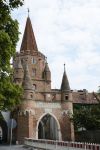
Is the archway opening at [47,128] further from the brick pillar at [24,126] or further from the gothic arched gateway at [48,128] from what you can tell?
the brick pillar at [24,126]

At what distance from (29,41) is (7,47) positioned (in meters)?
47.0

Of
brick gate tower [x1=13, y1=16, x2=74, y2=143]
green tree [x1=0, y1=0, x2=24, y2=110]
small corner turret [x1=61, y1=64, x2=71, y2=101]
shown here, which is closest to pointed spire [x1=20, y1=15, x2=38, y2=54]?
brick gate tower [x1=13, y1=16, x2=74, y2=143]

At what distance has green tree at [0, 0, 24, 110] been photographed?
14.1 meters

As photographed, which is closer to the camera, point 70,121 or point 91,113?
point 91,113

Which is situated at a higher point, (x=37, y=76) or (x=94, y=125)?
(x=37, y=76)

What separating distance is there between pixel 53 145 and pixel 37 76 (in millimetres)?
30511

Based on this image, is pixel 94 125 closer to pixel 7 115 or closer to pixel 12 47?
pixel 7 115

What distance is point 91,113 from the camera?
47719 mm

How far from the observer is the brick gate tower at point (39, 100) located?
166 ft

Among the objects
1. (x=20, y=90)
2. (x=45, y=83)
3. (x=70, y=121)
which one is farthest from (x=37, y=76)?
(x=20, y=90)

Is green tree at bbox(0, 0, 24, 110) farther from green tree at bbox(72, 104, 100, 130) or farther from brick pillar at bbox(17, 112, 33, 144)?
brick pillar at bbox(17, 112, 33, 144)

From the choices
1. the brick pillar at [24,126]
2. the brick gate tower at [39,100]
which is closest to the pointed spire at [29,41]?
the brick gate tower at [39,100]

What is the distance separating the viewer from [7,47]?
664 inches

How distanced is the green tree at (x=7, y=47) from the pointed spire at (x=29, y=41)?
129 feet
